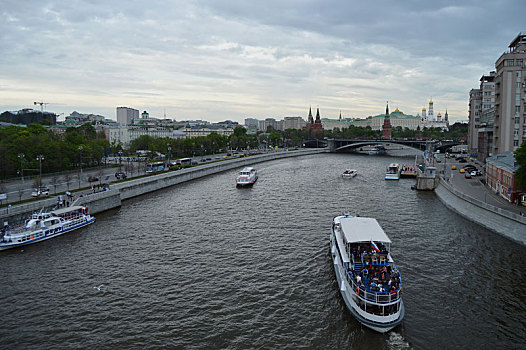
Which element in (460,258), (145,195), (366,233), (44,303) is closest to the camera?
(44,303)

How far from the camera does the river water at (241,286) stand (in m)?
16.0

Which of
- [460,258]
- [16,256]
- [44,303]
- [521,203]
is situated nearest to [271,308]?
[44,303]

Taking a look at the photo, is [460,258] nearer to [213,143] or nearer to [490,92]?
[490,92]

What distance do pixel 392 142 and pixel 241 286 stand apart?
361 ft

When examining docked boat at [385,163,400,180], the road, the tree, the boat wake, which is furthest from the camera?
docked boat at [385,163,400,180]

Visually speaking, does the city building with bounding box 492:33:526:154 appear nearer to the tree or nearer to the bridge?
the tree

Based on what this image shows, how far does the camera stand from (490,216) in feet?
99.2

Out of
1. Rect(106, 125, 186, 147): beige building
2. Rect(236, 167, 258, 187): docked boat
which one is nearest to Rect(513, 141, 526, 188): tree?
Rect(236, 167, 258, 187): docked boat

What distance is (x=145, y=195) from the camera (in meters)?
47.5

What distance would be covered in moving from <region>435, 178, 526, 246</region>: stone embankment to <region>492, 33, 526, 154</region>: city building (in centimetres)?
1569

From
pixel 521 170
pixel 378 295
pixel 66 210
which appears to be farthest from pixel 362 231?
pixel 66 210

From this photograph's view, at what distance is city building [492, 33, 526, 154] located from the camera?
47188mm

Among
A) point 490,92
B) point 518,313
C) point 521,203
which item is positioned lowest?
point 518,313

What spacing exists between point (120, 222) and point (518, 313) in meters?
31.0
